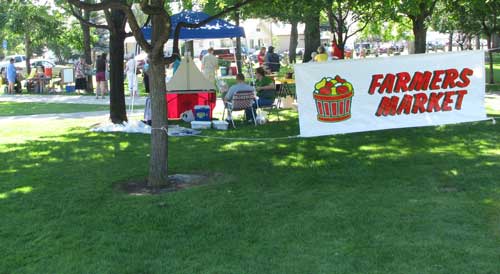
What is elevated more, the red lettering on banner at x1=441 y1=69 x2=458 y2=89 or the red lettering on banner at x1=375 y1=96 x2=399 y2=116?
the red lettering on banner at x1=441 y1=69 x2=458 y2=89

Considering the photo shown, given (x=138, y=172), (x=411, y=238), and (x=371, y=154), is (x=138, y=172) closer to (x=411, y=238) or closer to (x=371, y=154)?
(x=371, y=154)

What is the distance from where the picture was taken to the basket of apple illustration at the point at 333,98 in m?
9.51

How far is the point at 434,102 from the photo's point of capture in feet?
33.4

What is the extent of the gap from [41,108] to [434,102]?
12.7 m

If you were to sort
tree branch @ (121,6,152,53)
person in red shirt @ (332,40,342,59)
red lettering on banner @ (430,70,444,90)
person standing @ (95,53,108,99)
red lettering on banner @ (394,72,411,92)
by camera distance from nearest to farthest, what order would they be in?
tree branch @ (121,6,152,53) → red lettering on banner @ (394,72,411,92) → red lettering on banner @ (430,70,444,90) → person standing @ (95,53,108,99) → person in red shirt @ (332,40,342,59)

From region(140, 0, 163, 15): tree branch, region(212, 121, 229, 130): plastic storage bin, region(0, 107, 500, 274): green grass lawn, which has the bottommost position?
region(0, 107, 500, 274): green grass lawn

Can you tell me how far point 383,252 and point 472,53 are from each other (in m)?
6.47

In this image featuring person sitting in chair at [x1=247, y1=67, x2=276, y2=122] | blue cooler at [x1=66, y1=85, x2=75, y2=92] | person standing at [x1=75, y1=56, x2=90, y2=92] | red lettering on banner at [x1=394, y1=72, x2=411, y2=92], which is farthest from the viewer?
blue cooler at [x1=66, y1=85, x2=75, y2=92]

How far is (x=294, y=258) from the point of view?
16.3 feet

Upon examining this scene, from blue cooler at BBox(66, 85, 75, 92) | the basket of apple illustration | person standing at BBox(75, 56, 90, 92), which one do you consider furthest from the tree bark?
blue cooler at BBox(66, 85, 75, 92)

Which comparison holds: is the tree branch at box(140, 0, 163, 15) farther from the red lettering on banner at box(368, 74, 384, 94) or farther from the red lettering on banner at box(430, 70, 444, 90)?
the red lettering on banner at box(430, 70, 444, 90)

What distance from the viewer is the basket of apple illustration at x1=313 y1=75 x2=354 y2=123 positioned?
9.51 meters

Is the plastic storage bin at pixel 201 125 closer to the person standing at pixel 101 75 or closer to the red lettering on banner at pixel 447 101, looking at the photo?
the red lettering on banner at pixel 447 101

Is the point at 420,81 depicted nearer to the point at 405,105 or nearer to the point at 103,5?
the point at 405,105
